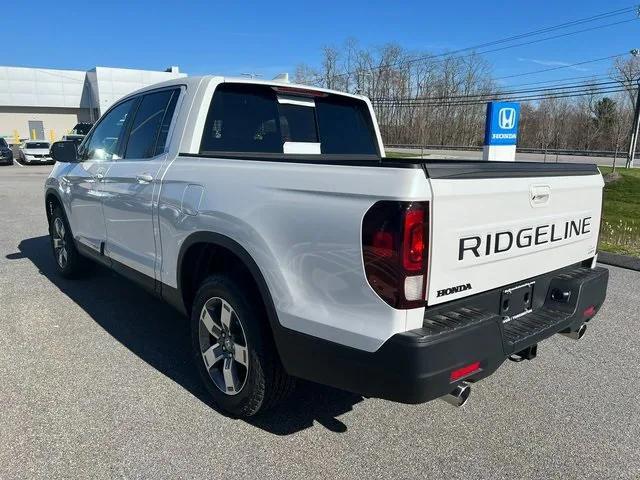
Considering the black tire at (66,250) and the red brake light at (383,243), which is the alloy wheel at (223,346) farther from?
the black tire at (66,250)

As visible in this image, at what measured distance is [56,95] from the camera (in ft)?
189

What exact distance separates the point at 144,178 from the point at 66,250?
2569mm

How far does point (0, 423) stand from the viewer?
283 centimetres

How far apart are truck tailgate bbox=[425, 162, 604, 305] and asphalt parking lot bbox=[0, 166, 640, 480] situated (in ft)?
3.01

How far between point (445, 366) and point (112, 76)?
189ft

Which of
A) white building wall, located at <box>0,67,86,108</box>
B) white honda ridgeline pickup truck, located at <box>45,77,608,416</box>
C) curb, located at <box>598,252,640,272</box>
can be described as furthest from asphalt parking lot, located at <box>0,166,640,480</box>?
white building wall, located at <box>0,67,86,108</box>

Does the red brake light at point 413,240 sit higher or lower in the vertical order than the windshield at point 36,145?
lower

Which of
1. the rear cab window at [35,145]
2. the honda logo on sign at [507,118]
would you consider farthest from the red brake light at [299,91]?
the rear cab window at [35,145]

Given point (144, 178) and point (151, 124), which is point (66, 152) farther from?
point (144, 178)

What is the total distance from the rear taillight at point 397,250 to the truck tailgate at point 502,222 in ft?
0.19

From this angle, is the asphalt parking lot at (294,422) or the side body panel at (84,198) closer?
the asphalt parking lot at (294,422)

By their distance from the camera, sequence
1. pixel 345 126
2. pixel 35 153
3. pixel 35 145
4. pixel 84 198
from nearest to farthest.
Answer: pixel 345 126
pixel 84 198
pixel 35 153
pixel 35 145

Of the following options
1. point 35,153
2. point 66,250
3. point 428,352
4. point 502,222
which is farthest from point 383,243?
point 35,153

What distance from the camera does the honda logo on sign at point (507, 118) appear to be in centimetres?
1197
